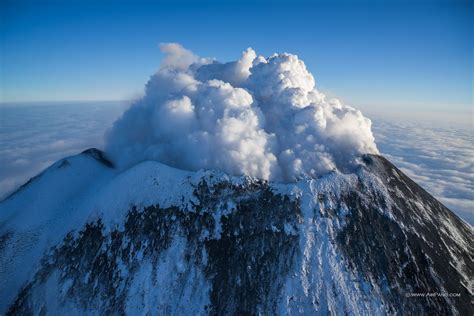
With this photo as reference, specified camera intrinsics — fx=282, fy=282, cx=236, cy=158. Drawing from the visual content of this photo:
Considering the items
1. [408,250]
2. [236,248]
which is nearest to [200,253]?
[236,248]

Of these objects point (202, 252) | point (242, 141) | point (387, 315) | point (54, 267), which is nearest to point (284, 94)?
point (242, 141)

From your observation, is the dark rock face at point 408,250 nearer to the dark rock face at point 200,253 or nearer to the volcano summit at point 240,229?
the volcano summit at point 240,229

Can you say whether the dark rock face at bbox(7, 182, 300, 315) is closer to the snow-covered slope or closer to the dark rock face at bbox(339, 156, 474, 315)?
the snow-covered slope

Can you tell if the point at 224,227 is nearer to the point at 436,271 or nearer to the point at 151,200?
the point at 151,200

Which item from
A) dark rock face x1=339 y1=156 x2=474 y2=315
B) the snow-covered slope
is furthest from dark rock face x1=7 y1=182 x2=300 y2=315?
dark rock face x1=339 y1=156 x2=474 y2=315

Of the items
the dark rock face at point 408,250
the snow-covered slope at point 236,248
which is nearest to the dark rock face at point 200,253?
the snow-covered slope at point 236,248

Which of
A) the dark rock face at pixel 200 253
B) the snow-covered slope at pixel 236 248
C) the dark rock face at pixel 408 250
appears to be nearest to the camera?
the dark rock face at pixel 408 250
